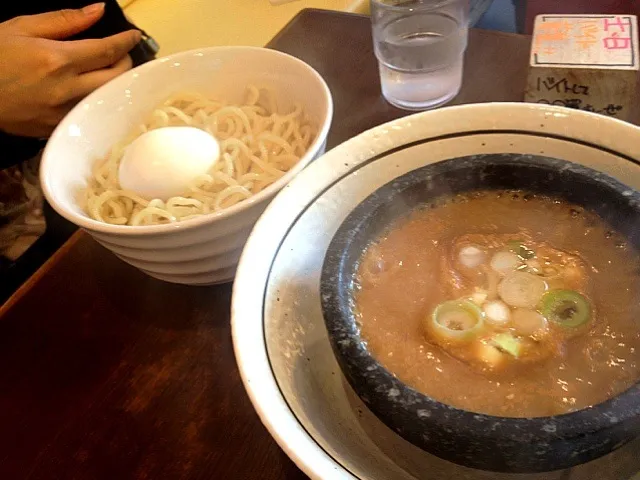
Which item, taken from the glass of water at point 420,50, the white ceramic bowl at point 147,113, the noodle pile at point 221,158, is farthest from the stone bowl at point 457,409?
the glass of water at point 420,50

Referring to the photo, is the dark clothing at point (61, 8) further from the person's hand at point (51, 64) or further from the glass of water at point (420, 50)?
the glass of water at point (420, 50)

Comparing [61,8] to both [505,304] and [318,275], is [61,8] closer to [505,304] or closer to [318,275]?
[318,275]

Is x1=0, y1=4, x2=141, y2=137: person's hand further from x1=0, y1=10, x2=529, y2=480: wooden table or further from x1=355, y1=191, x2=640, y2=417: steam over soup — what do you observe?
x1=355, y1=191, x2=640, y2=417: steam over soup

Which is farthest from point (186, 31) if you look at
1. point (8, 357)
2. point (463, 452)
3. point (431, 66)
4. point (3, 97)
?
point (463, 452)

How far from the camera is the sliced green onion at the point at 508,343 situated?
66cm

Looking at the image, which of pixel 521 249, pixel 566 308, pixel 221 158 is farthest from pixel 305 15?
pixel 566 308

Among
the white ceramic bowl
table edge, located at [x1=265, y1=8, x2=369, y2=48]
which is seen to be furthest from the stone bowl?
table edge, located at [x1=265, y1=8, x2=369, y2=48]

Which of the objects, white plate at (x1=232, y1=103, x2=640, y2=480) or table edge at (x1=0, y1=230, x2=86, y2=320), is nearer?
white plate at (x1=232, y1=103, x2=640, y2=480)

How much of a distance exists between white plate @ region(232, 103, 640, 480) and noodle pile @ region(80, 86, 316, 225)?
23 centimetres

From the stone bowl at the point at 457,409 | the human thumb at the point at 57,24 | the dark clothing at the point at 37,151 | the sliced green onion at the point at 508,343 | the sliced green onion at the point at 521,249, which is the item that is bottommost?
the dark clothing at the point at 37,151

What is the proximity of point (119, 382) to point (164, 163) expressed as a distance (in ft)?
1.22

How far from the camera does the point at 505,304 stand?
27.9 inches

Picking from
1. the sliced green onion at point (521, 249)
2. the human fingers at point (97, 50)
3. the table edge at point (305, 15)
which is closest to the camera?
the sliced green onion at point (521, 249)

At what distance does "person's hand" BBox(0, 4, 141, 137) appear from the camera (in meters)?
1.26
